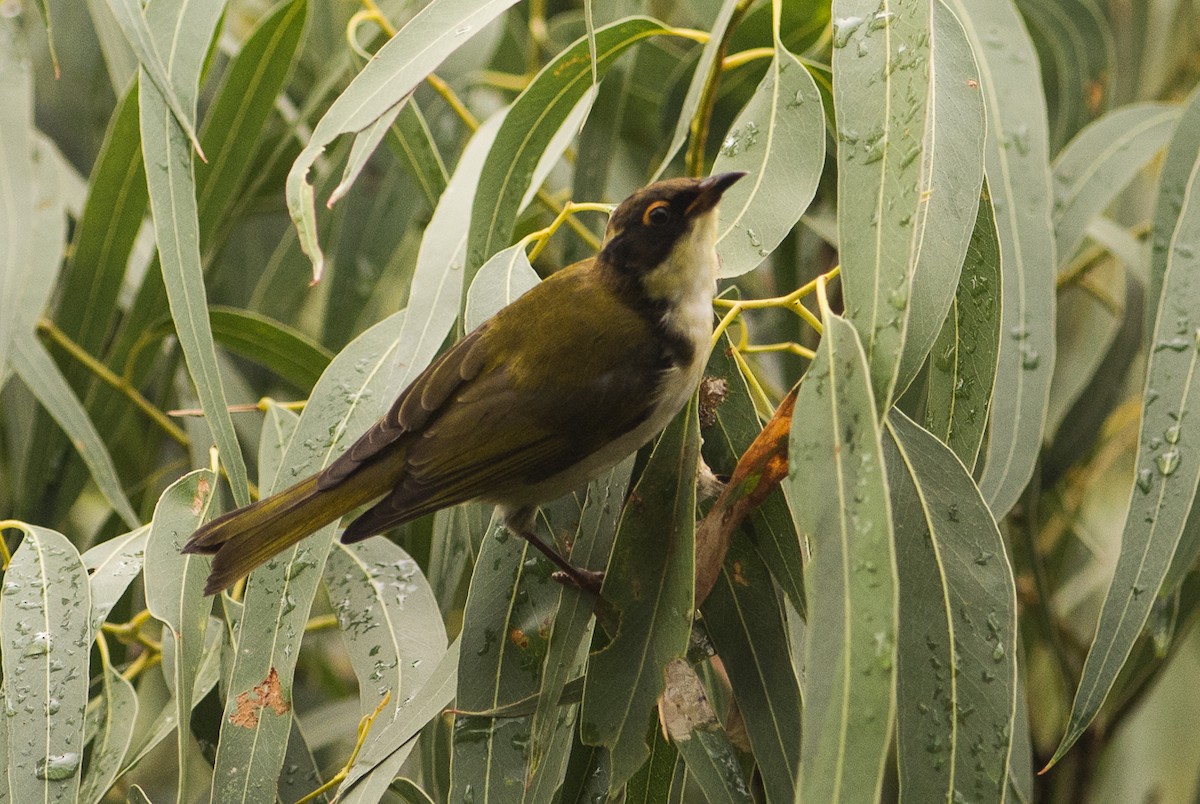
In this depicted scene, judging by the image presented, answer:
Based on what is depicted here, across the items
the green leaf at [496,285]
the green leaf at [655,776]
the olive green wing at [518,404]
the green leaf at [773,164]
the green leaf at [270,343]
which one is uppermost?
the green leaf at [773,164]

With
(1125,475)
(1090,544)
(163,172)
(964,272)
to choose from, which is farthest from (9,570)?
(1125,475)

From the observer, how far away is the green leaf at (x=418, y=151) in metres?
2.31

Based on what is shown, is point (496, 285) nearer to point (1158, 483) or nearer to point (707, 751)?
point (707, 751)

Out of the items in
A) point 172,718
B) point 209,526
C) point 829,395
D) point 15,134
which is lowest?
point 172,718

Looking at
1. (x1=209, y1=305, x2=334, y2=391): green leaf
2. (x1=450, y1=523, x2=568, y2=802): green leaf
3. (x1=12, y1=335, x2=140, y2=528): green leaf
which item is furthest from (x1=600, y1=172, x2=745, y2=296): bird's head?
(x1=12, y1=335, x2=140, y2=528): green leaf

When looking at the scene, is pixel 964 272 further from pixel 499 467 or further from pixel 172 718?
pixel 172 718

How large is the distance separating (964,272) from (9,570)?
151 cm

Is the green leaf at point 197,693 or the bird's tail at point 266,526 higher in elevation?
the bird's tail at point 266,526

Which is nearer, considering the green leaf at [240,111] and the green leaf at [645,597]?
the green leaf at [645,597]

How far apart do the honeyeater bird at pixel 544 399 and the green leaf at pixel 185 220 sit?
14 centimetres

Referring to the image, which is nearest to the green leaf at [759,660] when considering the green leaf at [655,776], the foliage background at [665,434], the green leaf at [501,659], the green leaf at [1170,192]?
the foliage background at [665,434]

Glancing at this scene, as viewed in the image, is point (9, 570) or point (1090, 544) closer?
point (9, 570)

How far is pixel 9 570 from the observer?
1.81 m

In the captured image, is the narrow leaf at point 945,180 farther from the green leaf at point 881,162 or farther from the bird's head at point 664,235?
the bird's head at point 664,235
